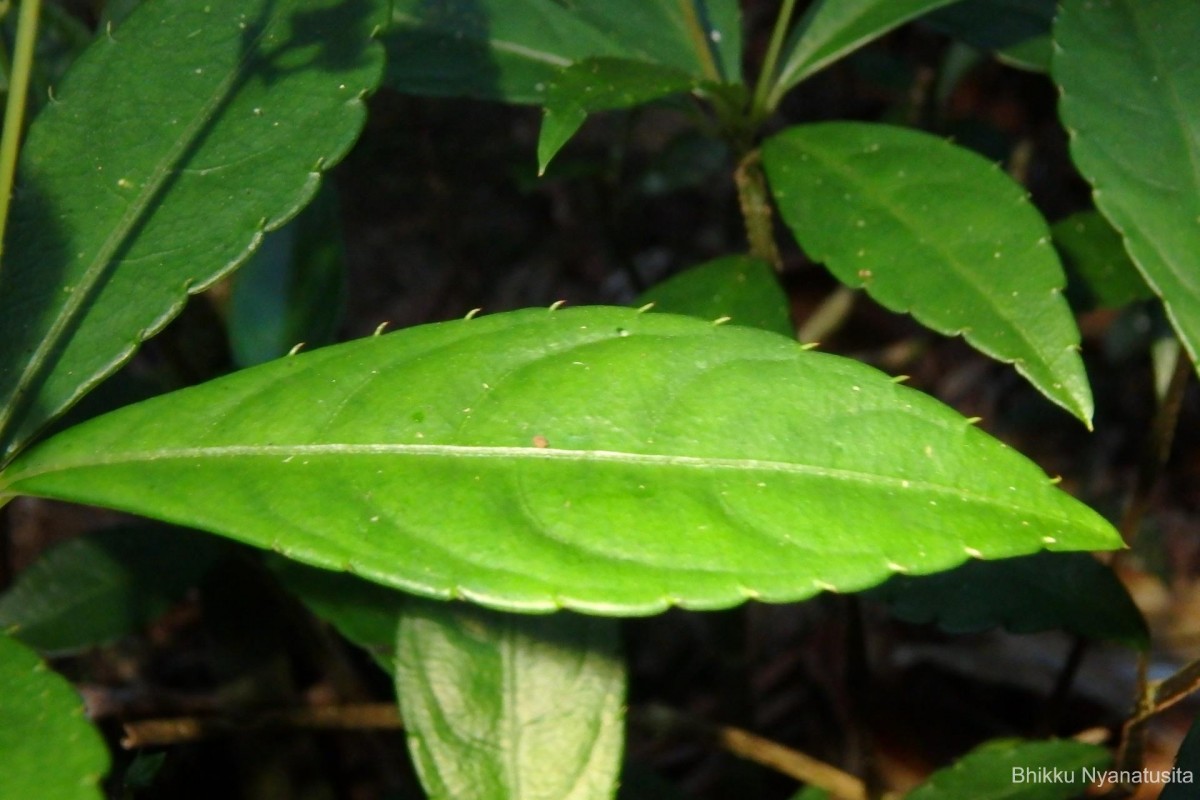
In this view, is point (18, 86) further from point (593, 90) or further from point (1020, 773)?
point (1020, 773)

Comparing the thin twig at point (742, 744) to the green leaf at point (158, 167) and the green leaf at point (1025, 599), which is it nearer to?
the green leaf at point (1025, 599)

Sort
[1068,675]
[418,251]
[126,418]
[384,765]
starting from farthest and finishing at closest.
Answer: [418,251] → [384,765] → [1068,675] → [126,418]

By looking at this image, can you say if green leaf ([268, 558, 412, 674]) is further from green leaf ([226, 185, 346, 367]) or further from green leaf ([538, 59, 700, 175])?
green leaf ([538, 59, 700, 175])

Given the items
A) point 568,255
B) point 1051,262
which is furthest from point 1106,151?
point 568,255

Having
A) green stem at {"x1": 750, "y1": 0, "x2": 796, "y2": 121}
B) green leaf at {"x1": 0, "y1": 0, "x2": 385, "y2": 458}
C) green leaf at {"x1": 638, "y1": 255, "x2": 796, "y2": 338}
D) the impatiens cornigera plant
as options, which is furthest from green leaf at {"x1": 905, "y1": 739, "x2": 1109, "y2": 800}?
green leaf at {"x1": 0, "y1": 0, "x2": 385, "y2": 458}

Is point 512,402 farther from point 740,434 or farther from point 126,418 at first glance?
point 126,418

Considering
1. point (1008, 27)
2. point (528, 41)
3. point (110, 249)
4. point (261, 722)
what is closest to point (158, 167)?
point (110, 249)

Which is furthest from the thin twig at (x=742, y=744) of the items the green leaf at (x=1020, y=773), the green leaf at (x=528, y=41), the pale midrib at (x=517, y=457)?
the green leaf at (x=528, y=41)
